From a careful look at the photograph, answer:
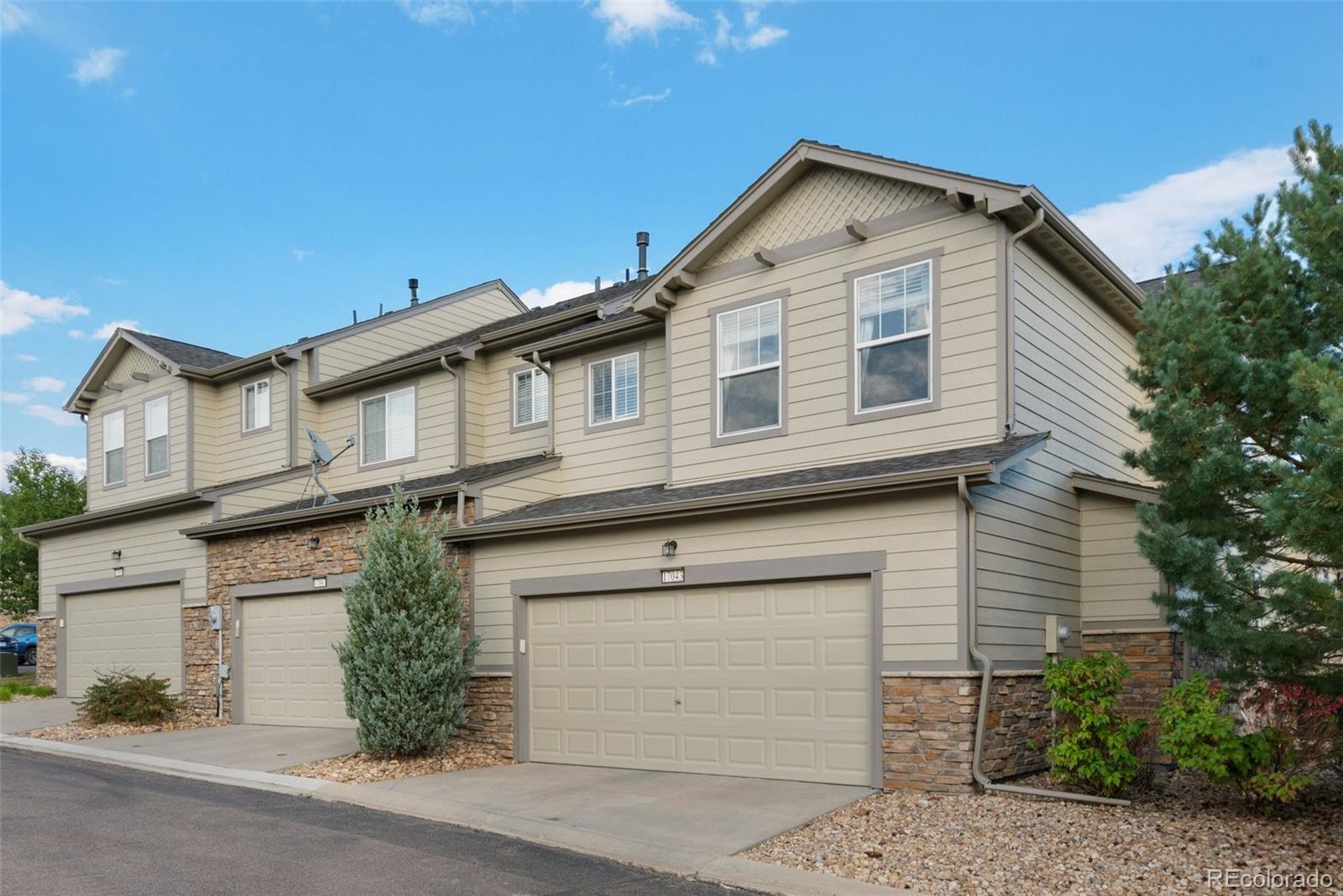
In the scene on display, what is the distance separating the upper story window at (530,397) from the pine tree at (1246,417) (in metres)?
9.64

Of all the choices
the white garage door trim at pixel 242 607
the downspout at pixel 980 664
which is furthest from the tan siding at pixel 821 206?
the white garage door trim at pixel 242 607

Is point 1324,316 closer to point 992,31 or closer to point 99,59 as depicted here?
point 992,31

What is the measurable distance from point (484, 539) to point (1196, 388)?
8768 millimetres

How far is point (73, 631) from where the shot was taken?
22.0m

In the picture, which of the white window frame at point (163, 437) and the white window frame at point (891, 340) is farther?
the white window frame at point (163, 437)

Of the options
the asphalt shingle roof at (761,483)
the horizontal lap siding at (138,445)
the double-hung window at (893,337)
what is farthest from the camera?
the horizontal lap siding at (138,445)

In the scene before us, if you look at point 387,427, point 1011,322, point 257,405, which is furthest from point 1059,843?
point 257,405

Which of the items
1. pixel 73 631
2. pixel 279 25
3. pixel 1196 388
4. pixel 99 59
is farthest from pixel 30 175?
pixel 1196 388

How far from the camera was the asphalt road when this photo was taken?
24.7 ft

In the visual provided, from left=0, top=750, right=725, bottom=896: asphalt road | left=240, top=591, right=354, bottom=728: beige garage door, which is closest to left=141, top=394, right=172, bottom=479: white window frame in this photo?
left=240, top=591, right=354, bottom=728: beige garage door

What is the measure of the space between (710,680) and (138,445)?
15.8 meters

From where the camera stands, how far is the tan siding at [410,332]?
66.6ft

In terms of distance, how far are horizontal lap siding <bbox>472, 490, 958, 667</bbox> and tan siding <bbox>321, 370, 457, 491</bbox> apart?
4293 millimetres

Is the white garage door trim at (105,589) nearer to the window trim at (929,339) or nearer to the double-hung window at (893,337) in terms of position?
the window trim at (929,339)
